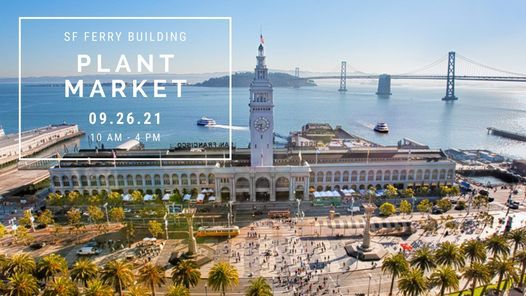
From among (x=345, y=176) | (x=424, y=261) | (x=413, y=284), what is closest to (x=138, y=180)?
(x=345, y=176)

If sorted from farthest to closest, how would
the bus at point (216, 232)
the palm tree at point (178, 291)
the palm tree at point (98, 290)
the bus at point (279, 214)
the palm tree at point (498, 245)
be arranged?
1. the bus at point (279, 214)
2. the bus at point (216, 232)
3. the palm tree at point (498, 245)
4. the palm tree at point (178, 291)
5. the palm tree at point (98, 290)

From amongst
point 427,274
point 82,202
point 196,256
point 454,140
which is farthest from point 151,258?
point 454,140

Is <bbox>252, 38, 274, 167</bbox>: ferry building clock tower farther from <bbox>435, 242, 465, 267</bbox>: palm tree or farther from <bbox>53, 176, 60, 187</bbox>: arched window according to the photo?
<bbox>53, 176, 60, 187</bbox>: arched window

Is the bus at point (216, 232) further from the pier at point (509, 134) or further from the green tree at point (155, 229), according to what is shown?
the pier at point (509, 134)

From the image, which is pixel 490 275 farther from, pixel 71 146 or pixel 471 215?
pixel 71 146

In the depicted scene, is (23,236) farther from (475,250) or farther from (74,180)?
(475,250)

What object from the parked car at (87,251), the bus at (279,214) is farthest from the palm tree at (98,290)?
the bus at (279,214)

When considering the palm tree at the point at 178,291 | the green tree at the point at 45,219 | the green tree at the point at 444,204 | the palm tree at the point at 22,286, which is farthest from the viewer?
the green tree at the point at 444,204
